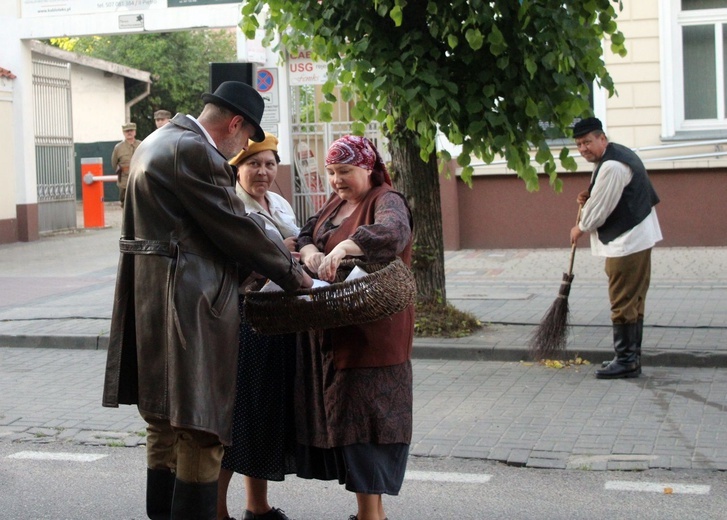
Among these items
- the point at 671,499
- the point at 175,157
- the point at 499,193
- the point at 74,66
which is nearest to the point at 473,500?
the point at 671,499

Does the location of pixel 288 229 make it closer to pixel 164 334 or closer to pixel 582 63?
pixel 164 334

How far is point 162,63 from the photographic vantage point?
38906 mm

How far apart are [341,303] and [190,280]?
59cm

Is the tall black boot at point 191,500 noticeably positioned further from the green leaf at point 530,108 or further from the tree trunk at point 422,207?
the tree trunk at point 422,207

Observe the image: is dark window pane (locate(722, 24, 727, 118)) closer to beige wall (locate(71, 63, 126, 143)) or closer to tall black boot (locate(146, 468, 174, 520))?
tall black boot (locate(146, 468, 174, 520))

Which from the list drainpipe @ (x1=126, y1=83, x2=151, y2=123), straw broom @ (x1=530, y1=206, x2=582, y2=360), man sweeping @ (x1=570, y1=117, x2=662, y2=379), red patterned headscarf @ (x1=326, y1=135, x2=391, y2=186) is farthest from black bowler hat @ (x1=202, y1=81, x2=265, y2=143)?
drainpipe @ (x1=126, y1=83, x2=151, y2=123)

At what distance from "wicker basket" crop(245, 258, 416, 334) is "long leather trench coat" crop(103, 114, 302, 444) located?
0.14 metres

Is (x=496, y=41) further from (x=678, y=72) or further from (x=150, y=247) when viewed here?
(x=678, y=72)

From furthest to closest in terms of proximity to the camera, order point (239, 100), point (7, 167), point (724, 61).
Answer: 1. point (7, 167)
2. point (724, 61)
3. point (239, 100)

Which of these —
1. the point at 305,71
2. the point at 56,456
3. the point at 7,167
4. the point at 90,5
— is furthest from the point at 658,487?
the point at 7,167

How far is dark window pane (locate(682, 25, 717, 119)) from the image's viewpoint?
50.2ft

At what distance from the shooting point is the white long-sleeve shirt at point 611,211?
24.9 feet

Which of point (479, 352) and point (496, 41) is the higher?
point (496, 41)

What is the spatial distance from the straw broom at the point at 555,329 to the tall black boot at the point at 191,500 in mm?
4479
